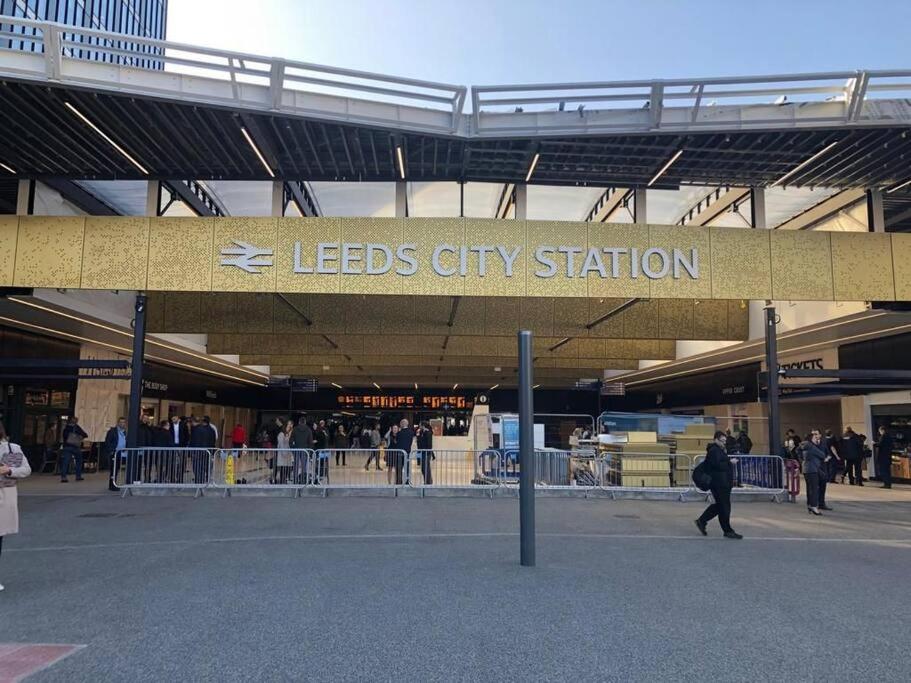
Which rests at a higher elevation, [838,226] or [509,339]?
[838,226]

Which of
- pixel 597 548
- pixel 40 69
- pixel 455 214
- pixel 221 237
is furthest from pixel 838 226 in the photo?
pixel 40 69

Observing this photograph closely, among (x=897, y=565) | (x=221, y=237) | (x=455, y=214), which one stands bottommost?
(x=897, y=565)

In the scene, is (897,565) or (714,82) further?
(714,82)

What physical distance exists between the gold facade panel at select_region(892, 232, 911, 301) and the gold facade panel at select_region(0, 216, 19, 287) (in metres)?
17.2

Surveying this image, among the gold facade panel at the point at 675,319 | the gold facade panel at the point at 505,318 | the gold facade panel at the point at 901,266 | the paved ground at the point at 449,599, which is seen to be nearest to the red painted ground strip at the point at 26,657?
the paved ground at the point at 449,599

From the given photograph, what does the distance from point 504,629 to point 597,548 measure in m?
3.88

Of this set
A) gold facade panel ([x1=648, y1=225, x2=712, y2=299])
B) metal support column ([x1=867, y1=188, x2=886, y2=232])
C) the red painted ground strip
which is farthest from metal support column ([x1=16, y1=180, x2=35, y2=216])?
metal support column ([x1=867, y1=188, x2=886, y2=232])

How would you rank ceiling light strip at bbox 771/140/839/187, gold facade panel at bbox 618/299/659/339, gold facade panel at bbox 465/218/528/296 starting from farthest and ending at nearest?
gold facade panel at bbox 618/299/659/339 → gold facade panel at bbox 465/218/528/296 → ceiling light strip at bbox 771/140/839/187

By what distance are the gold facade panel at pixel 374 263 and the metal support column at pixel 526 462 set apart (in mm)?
6332

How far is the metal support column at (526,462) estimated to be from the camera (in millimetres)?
7684

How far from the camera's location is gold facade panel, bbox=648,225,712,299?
14258mm

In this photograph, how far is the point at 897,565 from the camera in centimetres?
823

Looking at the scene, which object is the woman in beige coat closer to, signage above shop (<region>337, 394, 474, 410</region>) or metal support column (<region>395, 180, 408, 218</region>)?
metal support column (<region>395, 180, 408, 218</region>)

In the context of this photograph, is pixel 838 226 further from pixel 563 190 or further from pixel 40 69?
pixel 40 69
